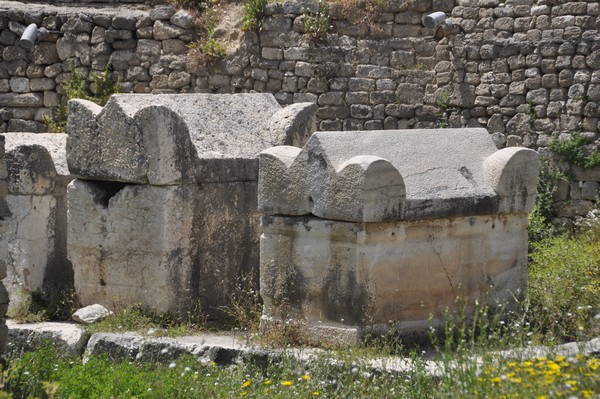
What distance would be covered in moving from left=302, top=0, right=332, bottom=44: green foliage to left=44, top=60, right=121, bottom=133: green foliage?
9.34ft

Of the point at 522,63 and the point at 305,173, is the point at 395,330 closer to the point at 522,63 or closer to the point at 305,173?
the point at 305,173

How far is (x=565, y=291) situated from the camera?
7.91m

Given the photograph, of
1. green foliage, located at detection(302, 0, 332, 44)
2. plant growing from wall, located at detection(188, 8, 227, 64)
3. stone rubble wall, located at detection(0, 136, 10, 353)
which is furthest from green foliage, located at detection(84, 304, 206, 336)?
plant growing from wall, located at detection(188, 8, 227, 64)

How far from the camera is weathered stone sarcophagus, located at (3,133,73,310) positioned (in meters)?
8.52

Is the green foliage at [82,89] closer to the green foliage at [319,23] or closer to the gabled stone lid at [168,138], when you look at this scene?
the green foliage at [319,23]

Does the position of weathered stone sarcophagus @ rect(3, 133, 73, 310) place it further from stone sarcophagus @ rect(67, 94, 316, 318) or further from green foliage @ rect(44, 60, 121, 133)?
green foliage @ rect(44, 60, 121, 133)

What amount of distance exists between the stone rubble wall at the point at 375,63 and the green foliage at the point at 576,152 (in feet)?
0.35

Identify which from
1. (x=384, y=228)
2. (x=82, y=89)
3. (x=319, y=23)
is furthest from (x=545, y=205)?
(x=82, y=89)

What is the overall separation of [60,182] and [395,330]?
316 cm

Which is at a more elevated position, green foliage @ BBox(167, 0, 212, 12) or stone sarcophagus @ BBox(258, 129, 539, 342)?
green foliage @ BBox(167, 0, 212, 12)

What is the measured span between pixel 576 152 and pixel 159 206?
21.3ft

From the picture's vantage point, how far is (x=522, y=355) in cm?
632

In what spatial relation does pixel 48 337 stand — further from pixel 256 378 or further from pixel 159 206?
pixel 256 378

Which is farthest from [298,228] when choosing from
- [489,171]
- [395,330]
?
[489,171]
